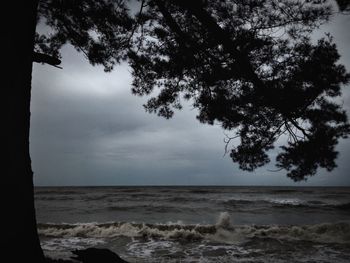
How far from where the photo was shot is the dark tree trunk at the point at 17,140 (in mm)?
2578

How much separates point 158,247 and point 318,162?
18.3ft

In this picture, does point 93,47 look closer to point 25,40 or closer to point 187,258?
point 25,40

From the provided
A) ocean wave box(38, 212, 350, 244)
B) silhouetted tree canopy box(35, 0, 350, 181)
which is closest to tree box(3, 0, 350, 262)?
silhouetted tree canopy box(35, 0, 350, 181)

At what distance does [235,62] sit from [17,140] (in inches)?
120

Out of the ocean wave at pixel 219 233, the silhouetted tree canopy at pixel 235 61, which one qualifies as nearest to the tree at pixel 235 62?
the silhouetted tree canopy at pixel 235 61

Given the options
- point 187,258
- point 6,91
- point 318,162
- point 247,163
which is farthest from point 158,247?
point 6,91

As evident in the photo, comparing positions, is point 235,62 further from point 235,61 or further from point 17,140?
point 17,140

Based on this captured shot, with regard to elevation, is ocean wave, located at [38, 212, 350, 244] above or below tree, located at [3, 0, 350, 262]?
below

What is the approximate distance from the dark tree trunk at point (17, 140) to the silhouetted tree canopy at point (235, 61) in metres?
2.16

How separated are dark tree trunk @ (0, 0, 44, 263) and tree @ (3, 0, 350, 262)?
542 mm

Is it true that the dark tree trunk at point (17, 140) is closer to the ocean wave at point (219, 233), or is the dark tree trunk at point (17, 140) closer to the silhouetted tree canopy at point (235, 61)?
the silhouetted tree canopy at point (235, 61)

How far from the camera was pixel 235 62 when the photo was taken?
4352mm

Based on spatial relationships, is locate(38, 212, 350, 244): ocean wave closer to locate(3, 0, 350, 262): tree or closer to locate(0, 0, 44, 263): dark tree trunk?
locate(3, 0, 350, 262): tree

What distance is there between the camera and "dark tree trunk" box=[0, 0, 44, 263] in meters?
2.58
